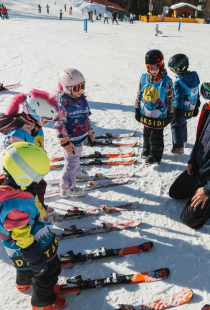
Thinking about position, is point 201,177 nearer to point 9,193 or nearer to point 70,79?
point 70,79

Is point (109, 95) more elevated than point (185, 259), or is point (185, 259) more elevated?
point (109, 95)

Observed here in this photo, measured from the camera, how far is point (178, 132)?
4.64 meters

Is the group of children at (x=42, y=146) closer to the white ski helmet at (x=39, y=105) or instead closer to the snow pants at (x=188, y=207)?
the white ski helmet at (x=39, y=105)

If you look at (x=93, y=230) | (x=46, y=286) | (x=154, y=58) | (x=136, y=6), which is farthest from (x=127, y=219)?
(x=136, y=6)

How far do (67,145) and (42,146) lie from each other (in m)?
0.45

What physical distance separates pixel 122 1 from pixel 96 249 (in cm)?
6192

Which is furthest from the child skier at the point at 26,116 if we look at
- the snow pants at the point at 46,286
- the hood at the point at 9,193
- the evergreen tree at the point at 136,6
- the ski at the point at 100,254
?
the evergreen tree at the point at 136,6

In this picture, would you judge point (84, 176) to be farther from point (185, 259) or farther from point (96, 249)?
point (185, 259)

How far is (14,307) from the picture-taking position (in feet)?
7.57

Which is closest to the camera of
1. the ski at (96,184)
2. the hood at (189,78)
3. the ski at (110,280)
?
the ski at (110,280)

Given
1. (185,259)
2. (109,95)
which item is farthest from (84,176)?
(109,95)

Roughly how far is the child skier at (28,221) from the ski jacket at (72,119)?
1313 mm

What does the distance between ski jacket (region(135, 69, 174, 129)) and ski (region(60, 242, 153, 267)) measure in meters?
2.12

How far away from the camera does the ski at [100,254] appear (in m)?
2.68
